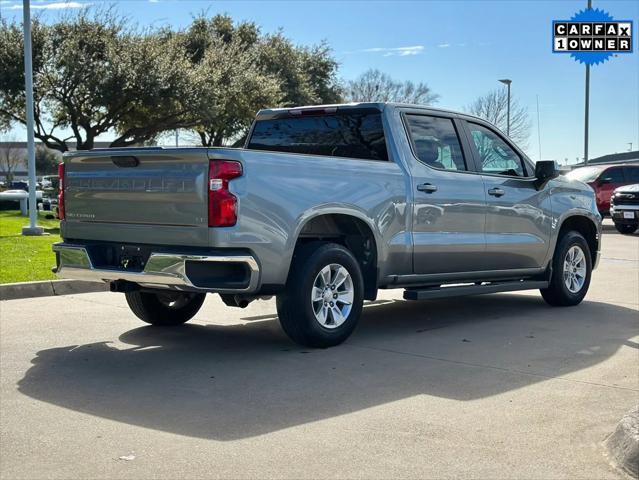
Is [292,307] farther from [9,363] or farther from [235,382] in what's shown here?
[9,363]

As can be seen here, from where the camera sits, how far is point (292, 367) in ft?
20.3

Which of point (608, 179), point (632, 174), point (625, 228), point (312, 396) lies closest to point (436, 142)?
point (312, 396)

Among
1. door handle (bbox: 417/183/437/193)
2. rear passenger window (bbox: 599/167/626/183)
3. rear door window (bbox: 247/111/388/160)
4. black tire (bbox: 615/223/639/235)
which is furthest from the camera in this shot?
rear passenger window (bbox: 599/167/626/183)

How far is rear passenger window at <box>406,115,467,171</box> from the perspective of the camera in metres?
7.77

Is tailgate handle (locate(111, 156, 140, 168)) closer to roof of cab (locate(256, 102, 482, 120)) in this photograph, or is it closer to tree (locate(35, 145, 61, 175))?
roof of cab (locate(256, 102, 482, 120))

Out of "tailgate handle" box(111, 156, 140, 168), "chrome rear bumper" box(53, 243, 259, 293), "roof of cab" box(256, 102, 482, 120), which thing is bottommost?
"chrome rear bumper" box(53, 243, 259, 293)

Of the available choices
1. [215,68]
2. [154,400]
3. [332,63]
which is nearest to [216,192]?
[154,400]

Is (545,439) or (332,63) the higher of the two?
(332,63)

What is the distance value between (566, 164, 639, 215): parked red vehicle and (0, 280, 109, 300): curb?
18188 mm

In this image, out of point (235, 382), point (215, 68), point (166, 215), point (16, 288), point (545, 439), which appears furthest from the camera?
point (215, 68)

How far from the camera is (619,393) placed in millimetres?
5574

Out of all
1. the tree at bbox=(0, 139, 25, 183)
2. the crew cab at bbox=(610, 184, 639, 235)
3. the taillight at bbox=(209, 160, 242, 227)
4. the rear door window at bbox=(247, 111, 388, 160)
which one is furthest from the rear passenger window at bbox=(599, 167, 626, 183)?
the tree at bbox=(0, 139, 25, 183)

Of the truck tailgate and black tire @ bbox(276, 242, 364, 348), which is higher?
the truck tailgate

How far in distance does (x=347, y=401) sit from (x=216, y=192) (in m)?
1.76
